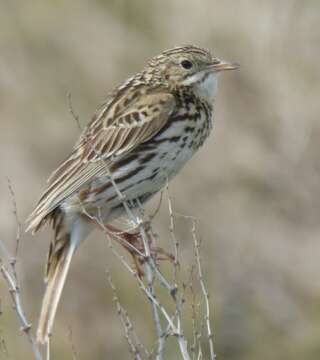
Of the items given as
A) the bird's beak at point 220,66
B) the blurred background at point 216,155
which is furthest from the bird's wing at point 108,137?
the blurred background at point 216,155

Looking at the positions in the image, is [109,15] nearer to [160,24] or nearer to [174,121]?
[160,24]

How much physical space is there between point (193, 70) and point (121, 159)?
835mm

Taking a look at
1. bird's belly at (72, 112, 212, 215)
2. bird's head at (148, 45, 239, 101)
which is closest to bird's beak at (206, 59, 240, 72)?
bird's head at (148, 45, 239, 101)

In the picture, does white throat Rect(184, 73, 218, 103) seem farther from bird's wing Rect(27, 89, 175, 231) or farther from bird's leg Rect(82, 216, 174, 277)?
bird's leg Rect(82, 216, 174, 277)

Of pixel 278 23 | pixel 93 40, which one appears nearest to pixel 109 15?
pixel 93 40

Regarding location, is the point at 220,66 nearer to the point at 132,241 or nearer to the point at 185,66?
the point at 185,66

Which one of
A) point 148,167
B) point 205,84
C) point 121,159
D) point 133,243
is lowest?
point 133,243

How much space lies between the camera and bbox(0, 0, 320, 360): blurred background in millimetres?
12602

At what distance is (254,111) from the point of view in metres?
14.6

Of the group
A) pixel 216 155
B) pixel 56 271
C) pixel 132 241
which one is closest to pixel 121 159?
pixel 132 241

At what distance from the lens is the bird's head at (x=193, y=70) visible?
7496 millimetres

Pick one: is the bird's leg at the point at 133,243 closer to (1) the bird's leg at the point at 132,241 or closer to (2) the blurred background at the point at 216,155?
(1) the bird's leg at the point at 132,241

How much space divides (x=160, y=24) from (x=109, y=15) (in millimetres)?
655

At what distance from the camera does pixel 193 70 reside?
7.57 metres
